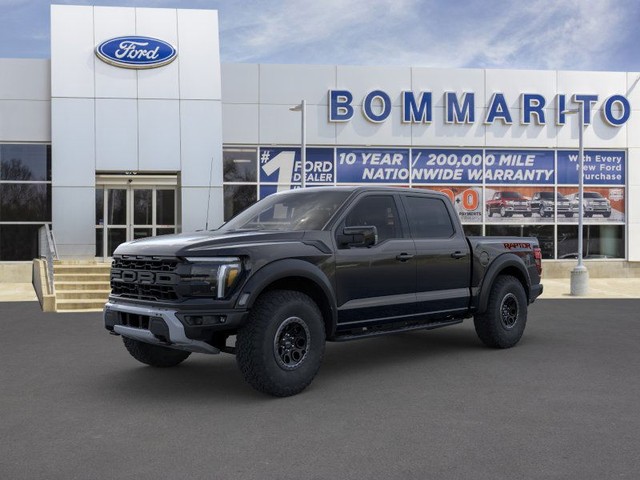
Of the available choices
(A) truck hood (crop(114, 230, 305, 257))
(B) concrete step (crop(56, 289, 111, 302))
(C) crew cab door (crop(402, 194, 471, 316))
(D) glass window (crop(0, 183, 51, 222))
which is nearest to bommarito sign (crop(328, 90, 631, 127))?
(D) glass window (crop(0, 183, 51, 222))

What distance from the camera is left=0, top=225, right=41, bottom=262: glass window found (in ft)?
65.8

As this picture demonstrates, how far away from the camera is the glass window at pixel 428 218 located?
771cm

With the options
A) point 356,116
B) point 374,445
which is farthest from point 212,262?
point 356,116

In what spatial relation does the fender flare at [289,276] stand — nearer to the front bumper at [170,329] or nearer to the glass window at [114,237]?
the front bumper at [170,329]

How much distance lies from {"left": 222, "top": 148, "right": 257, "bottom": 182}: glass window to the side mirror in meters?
14.5

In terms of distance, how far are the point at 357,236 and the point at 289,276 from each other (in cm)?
81

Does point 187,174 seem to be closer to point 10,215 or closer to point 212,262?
point 10,215

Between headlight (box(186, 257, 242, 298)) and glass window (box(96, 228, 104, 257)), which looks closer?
headlight (box(186, 257, 242, 298))

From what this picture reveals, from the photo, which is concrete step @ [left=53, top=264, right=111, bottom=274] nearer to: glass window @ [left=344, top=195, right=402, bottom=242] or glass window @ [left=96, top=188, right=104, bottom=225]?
glass window @ [left=96, top=188, right=104, bottom=225]

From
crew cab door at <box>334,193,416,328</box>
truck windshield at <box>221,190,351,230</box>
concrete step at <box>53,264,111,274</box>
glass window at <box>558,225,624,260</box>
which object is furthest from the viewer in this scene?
glass window at <box>558,225,624,260</box>

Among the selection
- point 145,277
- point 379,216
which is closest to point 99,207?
point 379,216

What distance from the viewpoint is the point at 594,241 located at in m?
22.3

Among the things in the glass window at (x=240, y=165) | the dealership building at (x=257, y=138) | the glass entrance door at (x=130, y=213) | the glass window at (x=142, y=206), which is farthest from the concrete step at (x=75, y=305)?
the glass window at (x=240, y=165)

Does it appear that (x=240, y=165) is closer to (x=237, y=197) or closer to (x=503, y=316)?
(x=237, y=197)
